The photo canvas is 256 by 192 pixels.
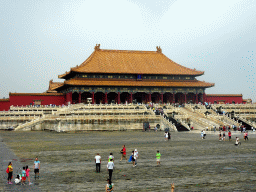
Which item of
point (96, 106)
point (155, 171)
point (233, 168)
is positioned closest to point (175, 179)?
point (155, 171)

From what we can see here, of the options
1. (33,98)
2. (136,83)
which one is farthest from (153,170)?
(136,83)

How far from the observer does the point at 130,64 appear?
80375 mm

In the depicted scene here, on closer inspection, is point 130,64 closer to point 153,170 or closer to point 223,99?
point 223,99

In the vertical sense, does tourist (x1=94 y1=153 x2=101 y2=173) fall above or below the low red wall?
below

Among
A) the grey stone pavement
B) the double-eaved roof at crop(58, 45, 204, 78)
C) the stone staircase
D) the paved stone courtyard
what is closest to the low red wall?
the double-eaved roof at crop(58, 45, 204, 78)

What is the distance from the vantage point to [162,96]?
7650cm

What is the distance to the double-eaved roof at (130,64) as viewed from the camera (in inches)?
2990

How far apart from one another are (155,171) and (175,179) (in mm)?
2062

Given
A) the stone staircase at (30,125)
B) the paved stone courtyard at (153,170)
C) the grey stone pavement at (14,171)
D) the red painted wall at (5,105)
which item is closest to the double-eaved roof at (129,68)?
the red painted wall at (5,105)

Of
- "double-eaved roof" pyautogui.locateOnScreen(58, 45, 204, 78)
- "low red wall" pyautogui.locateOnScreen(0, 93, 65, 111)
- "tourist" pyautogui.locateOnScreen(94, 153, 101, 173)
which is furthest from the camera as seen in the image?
"double-eaved roof" pyautogui.locateOnScreen(58, 45, 204, 78)

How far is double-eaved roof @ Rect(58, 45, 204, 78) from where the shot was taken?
75.9m

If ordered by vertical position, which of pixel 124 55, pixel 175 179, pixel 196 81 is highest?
pixel 124 55

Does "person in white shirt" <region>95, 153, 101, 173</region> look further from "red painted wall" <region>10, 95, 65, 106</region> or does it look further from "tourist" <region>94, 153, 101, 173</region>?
"red painted wall" <region>10, 95, 65, 106</region>

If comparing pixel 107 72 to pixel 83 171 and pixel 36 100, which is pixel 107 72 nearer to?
pixel 36 100
